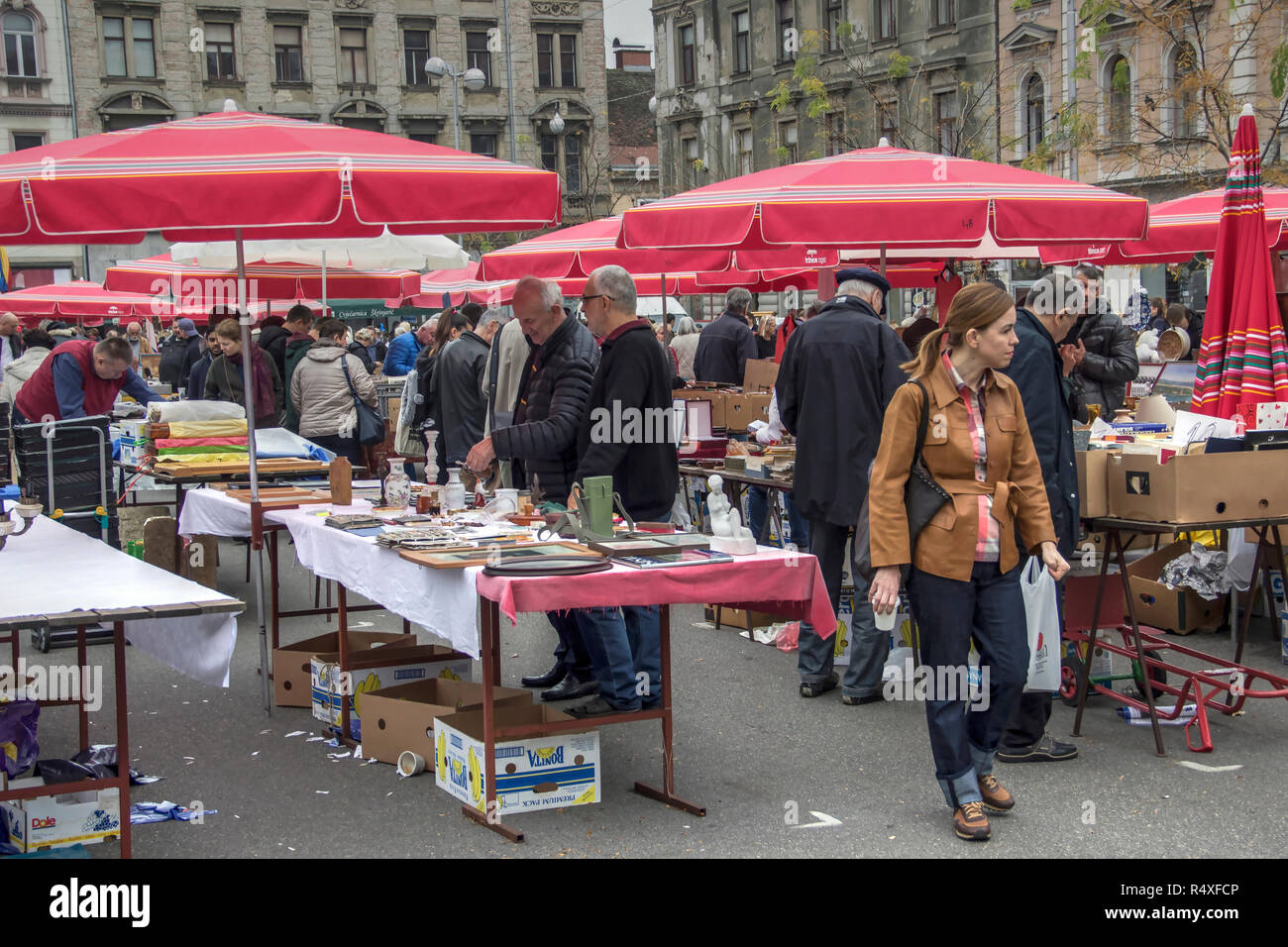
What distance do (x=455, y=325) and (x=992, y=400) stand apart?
753cm

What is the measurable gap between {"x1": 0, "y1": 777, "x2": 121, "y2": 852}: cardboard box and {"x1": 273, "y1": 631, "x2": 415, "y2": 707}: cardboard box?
6.18 ft

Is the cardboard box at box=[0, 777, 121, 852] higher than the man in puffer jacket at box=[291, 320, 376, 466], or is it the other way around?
the man in puffer jacket at box=[291, 320, 376, 466]

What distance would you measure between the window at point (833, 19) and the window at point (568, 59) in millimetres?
16704

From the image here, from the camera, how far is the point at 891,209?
7.24m

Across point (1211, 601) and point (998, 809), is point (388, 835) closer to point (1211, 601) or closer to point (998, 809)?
point (998, 809)

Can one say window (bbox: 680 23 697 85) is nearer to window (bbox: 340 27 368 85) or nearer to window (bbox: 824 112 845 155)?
window (bbox: 824 112 845 155)

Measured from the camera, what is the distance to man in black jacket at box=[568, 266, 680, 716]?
6461mm

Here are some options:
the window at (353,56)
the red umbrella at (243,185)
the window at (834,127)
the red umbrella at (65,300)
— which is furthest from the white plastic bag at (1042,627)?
the window at (353,56)

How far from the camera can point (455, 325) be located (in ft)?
39.7

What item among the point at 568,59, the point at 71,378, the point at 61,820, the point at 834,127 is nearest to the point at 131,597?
the point at 61,820

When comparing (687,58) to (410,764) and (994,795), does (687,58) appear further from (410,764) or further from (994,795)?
(994,795)

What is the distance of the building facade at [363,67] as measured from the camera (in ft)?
172

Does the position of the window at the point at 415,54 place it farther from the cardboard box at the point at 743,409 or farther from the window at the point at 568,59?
the cardboard box at the point at 743,409

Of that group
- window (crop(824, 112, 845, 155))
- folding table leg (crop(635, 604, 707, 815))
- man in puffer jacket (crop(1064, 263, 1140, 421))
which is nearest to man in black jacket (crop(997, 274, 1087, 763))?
folding table leg (crop(635, 604, 707, 815))
